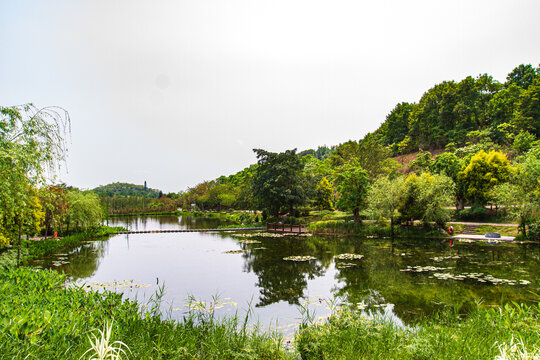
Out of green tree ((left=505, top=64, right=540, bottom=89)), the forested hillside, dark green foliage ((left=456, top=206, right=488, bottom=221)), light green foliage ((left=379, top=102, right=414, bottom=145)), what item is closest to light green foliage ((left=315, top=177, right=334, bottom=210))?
the forested hillside

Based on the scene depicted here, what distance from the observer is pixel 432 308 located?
25.8ft

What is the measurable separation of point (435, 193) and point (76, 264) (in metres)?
23.3

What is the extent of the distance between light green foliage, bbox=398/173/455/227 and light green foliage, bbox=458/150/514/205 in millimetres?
5121

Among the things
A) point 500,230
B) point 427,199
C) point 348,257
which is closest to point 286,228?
point 427,199

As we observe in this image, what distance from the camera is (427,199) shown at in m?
21.8

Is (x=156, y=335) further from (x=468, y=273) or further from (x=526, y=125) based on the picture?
(x=526, y=125)

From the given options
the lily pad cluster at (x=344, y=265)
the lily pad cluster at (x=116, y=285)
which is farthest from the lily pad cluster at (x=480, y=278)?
the lily pad cluster at (x=116, y=285)

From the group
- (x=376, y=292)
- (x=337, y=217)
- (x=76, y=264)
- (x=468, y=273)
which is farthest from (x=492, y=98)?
(x=76, y=264)

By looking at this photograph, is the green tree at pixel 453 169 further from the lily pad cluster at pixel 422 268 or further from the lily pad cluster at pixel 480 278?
the lily pad cluster at pixel 480 278

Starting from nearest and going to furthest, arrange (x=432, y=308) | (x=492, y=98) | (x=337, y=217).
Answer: (x=432, y=308), (x=337, y=217), (x=492, y=98)

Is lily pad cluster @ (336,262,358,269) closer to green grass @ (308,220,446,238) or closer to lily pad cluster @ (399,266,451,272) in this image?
lily pad cluster @ (399,266,451,272)

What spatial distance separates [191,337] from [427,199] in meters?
21.4

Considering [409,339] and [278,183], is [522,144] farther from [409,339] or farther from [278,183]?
[409,339]

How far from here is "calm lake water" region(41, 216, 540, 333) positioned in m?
8.41
